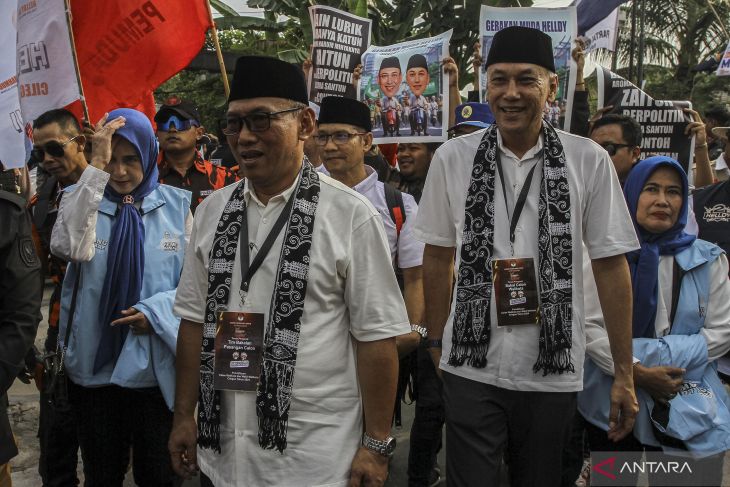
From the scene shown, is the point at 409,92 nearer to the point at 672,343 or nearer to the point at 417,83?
the point at 417,83

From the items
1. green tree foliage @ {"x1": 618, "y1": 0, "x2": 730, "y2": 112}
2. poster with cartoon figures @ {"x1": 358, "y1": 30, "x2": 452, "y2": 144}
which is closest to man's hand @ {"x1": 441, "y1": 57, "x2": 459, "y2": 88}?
poster with cartoon figures @ {"x1": 358, "y1": 30, "x2": 452, "y2": 144}

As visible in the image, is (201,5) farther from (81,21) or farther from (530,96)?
(530,96)

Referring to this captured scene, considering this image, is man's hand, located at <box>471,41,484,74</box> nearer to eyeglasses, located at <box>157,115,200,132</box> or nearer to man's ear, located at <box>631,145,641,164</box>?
man's ear, located at <box>631,145,641,164</box>

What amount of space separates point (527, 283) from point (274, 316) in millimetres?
1150

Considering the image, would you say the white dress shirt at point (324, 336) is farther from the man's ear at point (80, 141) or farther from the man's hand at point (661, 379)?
the man's ear at point (80, 141)

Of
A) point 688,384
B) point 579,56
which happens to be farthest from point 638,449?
point 579,56

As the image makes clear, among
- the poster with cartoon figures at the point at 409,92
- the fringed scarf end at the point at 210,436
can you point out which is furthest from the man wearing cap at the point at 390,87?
the fringed scarf end at the point at 210,436

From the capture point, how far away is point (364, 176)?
457 cm

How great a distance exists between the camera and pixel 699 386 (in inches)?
145

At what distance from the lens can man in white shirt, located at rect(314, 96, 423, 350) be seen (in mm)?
4223

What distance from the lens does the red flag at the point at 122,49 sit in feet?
17.6

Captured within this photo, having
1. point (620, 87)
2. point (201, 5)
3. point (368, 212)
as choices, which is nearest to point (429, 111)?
point (620, 87)

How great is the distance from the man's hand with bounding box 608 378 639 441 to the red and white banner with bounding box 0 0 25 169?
4.15 m

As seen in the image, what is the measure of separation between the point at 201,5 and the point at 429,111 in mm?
1905
